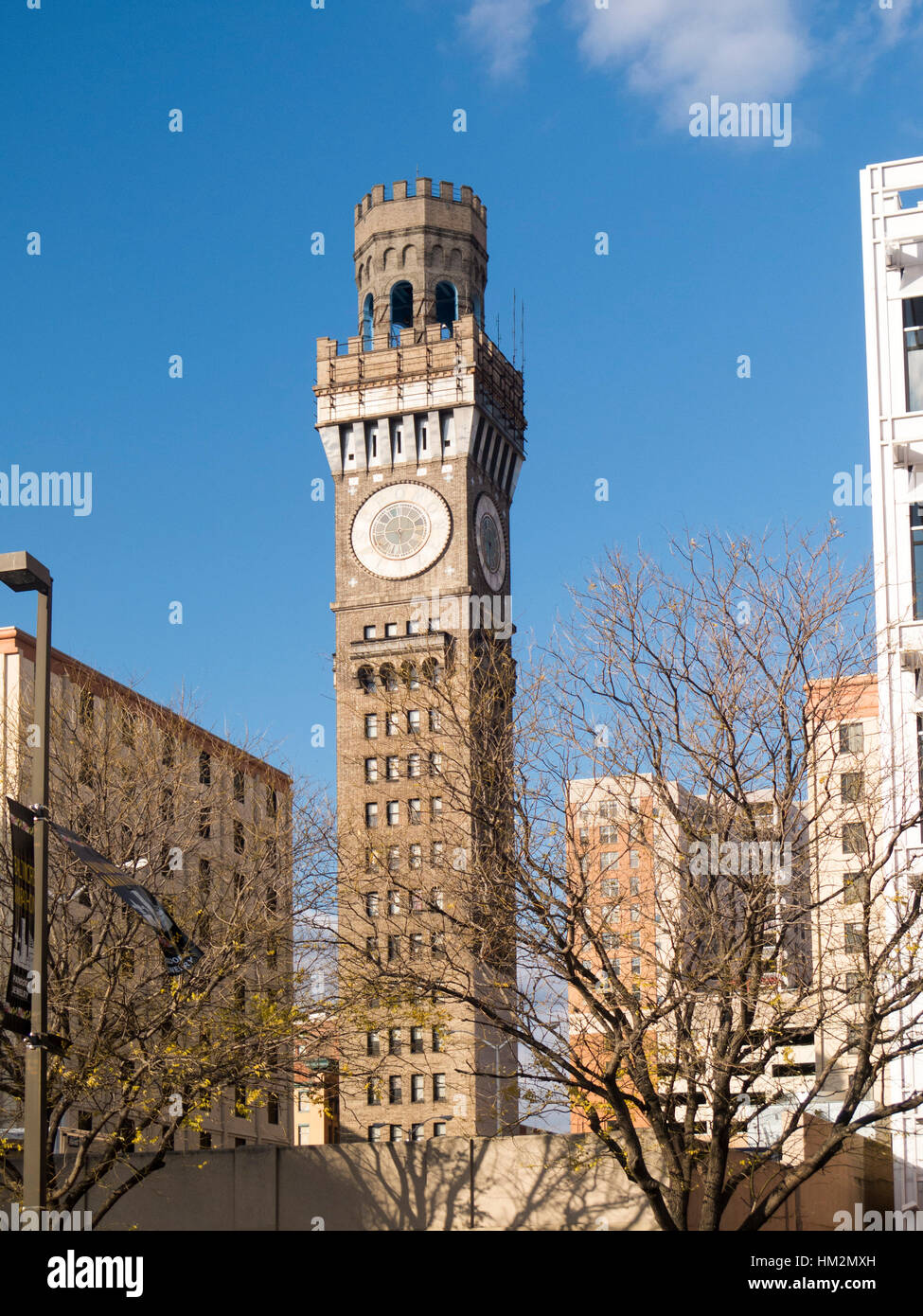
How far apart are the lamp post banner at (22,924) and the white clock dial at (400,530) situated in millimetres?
78756

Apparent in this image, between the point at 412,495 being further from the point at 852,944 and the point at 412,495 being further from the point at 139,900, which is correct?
the point at 139,900

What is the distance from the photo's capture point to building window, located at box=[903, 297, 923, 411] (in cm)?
3809

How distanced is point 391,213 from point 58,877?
79.7 meters

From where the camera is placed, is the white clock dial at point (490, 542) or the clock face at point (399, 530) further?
the white clock dial at point (490, 542)

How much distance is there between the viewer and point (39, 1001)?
Result: 17.1 metres

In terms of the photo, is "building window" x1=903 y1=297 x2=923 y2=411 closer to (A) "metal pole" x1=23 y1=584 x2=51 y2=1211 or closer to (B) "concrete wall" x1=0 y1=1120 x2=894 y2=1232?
(B) "concrete wall" x1=0 y1=1120 x2=894 y2=1232

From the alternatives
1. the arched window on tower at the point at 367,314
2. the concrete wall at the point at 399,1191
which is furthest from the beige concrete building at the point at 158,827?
the arched window on tower at the point at 367,314

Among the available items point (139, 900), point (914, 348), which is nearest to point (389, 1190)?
point (139, 900)

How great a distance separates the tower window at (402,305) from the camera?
10531 centimetres

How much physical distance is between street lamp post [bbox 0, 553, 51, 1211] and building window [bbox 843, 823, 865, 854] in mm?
12401

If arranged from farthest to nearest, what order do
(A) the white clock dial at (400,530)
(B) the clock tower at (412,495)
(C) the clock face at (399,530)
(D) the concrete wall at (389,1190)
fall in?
(C) the clock face at (399,530)
(A) the white clock dial at (400,530)
(B) the clock tower at (412,495)
(D) the concrete wall at (389,1190)

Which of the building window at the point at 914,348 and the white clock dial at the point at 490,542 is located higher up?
the white clock dial at the point at 490,542

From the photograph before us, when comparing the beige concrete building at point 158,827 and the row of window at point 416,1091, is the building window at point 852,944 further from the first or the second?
the row of window at point 416,1091

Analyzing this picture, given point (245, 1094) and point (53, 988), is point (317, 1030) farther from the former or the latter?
point (53, 988)
